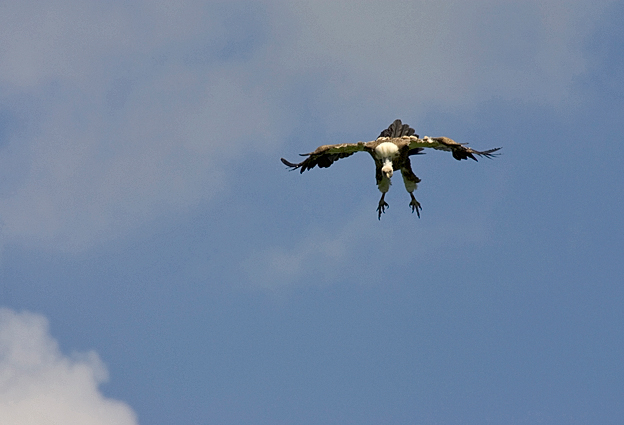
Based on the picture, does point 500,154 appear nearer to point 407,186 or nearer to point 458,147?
point 458,147

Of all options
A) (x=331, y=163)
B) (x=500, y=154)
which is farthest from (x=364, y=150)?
(x=500, y=154)

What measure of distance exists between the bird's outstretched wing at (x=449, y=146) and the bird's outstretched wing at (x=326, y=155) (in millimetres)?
2224

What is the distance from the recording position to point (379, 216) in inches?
1452

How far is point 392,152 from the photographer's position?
116ft

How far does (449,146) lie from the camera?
35500 mm

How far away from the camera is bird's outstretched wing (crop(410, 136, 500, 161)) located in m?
35.1

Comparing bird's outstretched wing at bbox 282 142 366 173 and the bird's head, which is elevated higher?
bird's outstretched wing at bbox 282 142 366 173

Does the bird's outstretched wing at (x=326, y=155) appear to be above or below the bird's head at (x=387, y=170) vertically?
above

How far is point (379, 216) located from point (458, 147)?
4.17 m

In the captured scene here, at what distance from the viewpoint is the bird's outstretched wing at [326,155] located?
120 feet

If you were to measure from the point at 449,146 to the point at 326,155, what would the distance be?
5095 millimetres

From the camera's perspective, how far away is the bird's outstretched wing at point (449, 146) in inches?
1383

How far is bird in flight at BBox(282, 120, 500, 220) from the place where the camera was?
116ft

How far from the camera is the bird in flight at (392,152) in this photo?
116 feet
